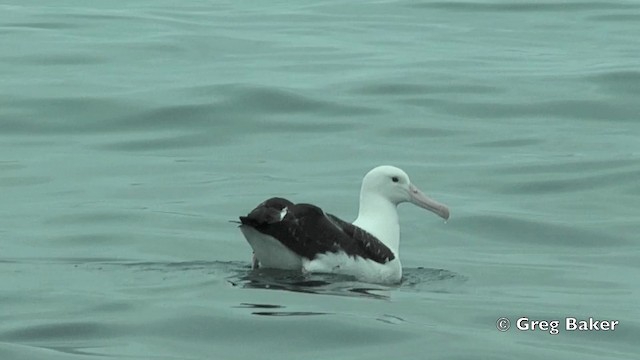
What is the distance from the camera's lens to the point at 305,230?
1293 cm

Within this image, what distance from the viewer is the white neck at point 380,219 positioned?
46.0 feet

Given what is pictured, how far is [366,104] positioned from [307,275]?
35.2 ft

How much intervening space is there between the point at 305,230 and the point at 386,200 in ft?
5.22

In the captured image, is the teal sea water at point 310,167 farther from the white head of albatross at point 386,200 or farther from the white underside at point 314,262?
the white head of albatross at point 386,200

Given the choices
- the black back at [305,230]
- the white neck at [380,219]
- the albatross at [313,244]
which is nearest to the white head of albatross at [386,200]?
the white neck at [380,219]

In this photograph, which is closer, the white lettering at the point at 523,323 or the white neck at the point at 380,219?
the white lettering at the point at 523,323

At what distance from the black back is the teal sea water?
30cm

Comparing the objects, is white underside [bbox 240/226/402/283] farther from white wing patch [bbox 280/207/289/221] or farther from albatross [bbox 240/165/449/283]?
white wing patch [bbox 280/207/289/221]

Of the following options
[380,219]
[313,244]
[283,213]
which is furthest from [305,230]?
[380,219]

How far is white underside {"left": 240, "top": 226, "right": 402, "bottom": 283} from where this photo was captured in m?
13.0

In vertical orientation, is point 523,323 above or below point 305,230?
below

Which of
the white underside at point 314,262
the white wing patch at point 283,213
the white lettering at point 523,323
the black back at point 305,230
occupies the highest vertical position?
the white wing patch at point 283,213

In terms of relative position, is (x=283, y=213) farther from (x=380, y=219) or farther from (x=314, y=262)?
(x=380, y=219)

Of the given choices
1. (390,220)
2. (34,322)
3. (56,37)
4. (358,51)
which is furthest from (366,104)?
(34,322)
